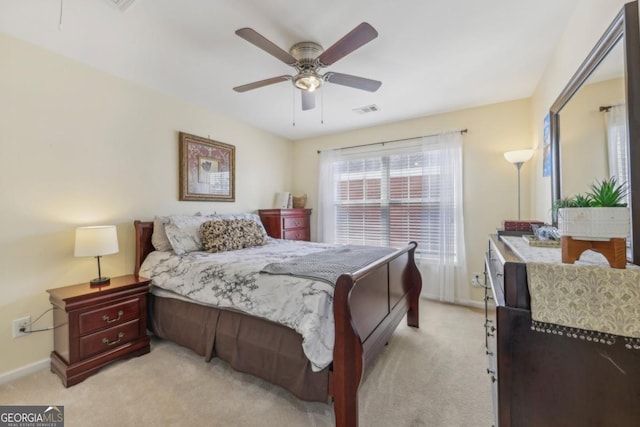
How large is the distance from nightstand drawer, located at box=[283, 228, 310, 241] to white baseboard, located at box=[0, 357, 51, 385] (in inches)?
103

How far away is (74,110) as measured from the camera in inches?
88.7

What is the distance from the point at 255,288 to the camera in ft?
5.85

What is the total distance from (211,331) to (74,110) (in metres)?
2.21

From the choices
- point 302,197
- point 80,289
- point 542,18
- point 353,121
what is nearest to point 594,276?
point 542,18

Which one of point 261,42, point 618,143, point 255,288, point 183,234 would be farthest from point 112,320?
point 618,143

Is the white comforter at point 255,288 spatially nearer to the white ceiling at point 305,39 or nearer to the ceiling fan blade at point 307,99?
the ceiling fan blade at point 307,99

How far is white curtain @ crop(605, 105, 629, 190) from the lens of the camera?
1.09 meters

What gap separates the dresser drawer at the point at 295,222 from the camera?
3914 millimetres

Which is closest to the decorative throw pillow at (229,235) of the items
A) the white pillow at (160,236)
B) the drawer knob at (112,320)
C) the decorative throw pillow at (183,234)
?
the decorative throw pillow at (183,234)

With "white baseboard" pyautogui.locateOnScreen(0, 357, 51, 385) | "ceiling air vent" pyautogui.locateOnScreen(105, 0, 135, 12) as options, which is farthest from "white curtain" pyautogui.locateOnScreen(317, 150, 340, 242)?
"white baseboard" pyautogui.locateOnScreen(0, 357, 51, 385)

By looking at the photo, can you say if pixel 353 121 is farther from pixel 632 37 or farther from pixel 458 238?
pixel 632 37

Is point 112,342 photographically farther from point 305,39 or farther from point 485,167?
point 485,167

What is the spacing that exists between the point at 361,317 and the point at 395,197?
2503 mm

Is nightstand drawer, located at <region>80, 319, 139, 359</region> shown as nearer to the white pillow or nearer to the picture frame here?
the white pillow
